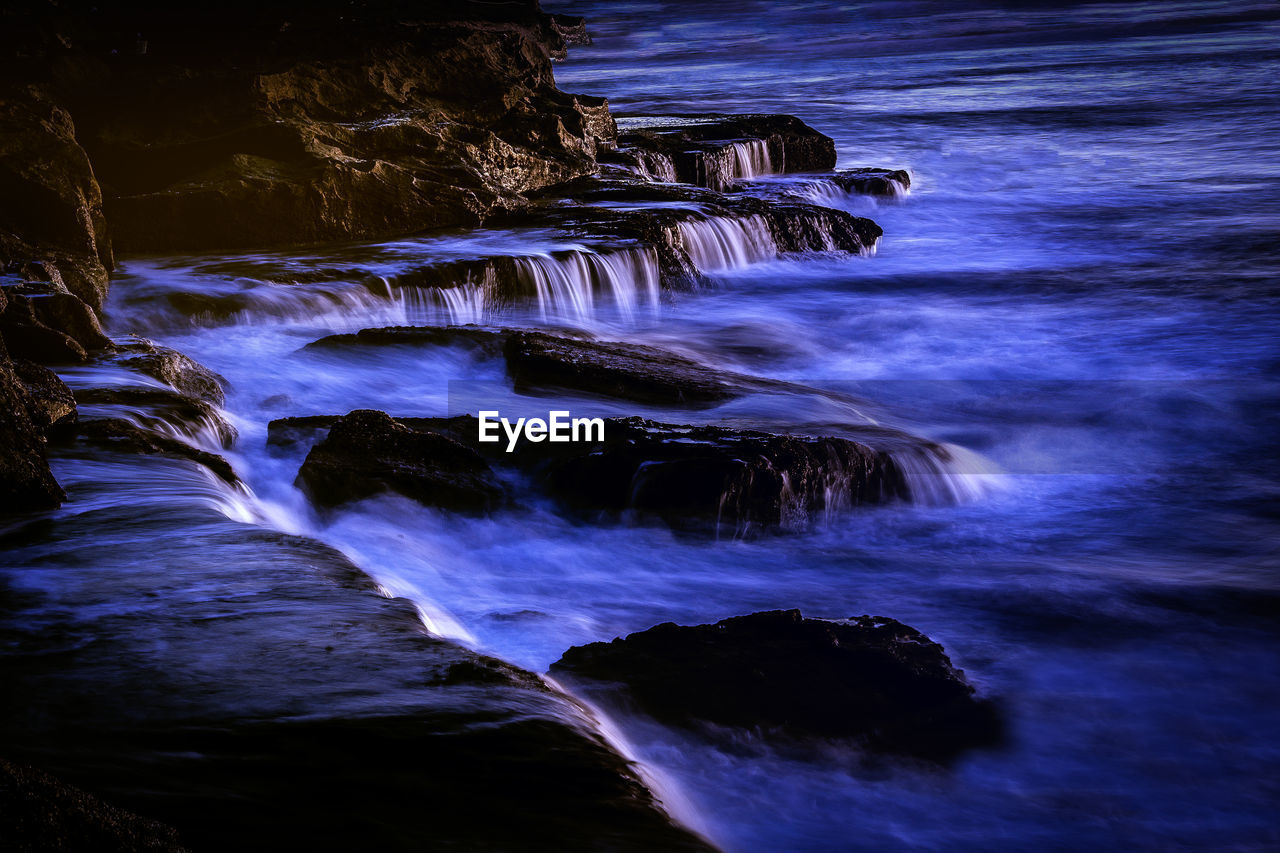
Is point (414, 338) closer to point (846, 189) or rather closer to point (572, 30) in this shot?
point (846, 189)

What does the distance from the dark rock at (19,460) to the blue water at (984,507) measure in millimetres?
186

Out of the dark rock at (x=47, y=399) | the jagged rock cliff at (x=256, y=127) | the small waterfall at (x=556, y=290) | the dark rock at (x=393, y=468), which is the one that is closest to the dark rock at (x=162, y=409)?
the dark rock at (x=47, y=399)

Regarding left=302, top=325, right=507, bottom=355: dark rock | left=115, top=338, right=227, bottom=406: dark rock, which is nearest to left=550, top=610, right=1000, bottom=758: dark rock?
left=115, top=338, right=227, bottom=406: dark rock

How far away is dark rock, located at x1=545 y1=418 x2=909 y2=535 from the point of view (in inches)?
197

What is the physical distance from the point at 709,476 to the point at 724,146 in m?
8.91

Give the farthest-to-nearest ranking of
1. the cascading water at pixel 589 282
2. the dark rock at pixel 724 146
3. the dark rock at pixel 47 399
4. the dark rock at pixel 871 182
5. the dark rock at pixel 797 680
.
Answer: the dark rock at pixel 871 182
the dark rock at pixel 724 146
the cascading water at pixel 589 282
the dark rock at pixel 47 399
the dark rock at pixel 797 680

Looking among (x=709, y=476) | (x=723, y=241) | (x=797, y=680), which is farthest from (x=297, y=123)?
(x=797, y=680)

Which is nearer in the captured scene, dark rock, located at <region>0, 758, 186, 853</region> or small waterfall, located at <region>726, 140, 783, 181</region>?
dark rock, located at <region>0, 758, 186, 853</region>

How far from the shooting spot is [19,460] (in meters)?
3.87

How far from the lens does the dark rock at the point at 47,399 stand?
4655 millimetres

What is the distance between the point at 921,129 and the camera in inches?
721

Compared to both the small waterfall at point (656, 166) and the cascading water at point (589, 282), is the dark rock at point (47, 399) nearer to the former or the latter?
the cascading water at point (589, 282)

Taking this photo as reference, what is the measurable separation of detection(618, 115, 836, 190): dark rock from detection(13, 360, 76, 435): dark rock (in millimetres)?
8382

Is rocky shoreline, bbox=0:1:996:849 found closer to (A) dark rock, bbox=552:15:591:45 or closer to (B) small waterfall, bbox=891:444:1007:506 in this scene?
(B) small waterfall, bbox=891:444:1007:506
